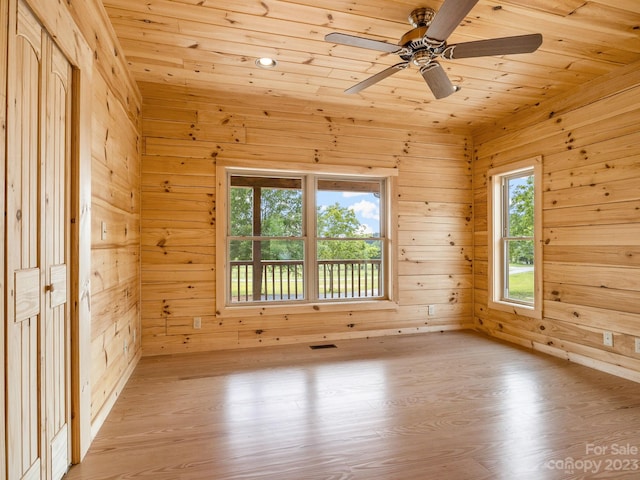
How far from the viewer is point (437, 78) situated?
2.52 meters

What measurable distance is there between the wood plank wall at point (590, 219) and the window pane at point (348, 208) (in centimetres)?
175

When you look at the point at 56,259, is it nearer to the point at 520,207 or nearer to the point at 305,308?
the point at 305,308

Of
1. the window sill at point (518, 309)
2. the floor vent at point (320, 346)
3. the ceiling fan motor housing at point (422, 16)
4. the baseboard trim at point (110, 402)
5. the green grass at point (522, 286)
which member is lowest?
the floor vent at point (320, 346)

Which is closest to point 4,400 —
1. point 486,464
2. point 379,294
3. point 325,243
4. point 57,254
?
point 57,254

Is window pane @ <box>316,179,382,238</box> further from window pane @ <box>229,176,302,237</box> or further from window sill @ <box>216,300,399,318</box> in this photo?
window sill @ <box>216,300,399,318</box>

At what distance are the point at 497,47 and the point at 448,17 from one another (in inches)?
18.6

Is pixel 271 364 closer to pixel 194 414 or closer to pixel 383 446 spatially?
pixel 194 414

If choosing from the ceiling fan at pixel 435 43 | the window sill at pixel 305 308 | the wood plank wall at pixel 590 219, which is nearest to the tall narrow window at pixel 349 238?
the window sill at pixel 305 308

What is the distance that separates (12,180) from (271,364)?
2563 millimetres

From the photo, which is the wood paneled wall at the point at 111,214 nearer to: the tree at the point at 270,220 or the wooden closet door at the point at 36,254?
the wooden closet door at the point at 36,254

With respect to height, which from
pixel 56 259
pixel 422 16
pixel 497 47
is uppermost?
pixel 422 16

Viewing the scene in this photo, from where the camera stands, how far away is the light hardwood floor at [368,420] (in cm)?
180

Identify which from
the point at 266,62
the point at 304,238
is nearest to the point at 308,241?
the point at 304,238

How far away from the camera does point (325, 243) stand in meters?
4.27
